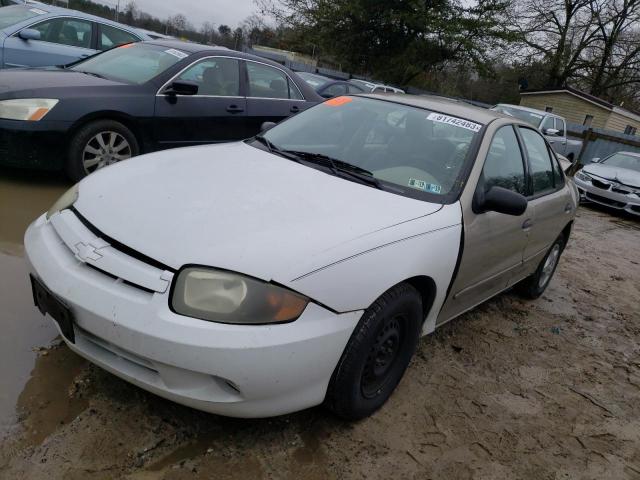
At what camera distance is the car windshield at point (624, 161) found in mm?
11326

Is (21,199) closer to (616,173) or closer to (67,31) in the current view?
(67,31)

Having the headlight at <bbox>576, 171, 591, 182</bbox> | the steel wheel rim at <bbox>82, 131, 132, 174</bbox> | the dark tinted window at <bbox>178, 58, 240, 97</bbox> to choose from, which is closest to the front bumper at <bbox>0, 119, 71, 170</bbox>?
the steel wheel rim at <bbox>82, 131, 132, 174</bbox>

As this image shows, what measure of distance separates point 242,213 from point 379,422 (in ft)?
4.00

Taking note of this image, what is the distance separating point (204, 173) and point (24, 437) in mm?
1395

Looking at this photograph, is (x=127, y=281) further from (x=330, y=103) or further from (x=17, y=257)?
(x=330, y=103)

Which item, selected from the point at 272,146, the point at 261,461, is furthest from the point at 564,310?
the point at 261,461

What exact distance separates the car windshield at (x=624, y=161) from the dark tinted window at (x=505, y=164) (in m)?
9.34

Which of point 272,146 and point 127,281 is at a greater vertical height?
point 272,146

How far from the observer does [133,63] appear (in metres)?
5.51

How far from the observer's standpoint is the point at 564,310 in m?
4.70

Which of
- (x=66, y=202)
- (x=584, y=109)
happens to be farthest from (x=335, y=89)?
(x=584, y=109)

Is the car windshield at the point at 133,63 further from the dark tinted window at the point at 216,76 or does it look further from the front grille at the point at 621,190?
the front grille at the point at 621,190

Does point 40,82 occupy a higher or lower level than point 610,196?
higher

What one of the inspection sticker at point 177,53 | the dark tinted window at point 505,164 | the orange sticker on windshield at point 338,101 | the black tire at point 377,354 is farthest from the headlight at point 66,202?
the inspection sticker at point 177,53
